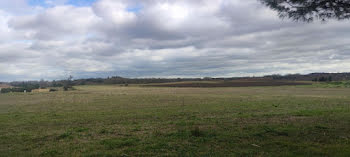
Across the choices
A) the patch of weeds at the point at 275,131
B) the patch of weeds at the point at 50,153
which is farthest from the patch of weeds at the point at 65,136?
the patch of weeds at the point at 275,131

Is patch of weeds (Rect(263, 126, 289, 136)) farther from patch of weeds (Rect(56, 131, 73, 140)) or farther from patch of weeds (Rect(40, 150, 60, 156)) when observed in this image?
patch of weeds (Rect(56, 131, 73, 140))

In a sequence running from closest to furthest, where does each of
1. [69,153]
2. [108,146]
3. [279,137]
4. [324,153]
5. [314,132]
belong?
[324,153] → [69,153] → [108,146] → [279,137] → [314,132]

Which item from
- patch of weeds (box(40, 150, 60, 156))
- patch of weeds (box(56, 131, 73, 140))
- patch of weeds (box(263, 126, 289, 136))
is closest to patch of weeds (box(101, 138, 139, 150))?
patch of weeds (box(40, 150, 60, 156))

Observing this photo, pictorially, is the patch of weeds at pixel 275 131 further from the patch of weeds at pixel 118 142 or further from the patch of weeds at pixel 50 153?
the patch of weeds at pixel 50 153

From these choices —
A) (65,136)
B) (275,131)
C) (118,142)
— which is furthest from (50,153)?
(275,131)

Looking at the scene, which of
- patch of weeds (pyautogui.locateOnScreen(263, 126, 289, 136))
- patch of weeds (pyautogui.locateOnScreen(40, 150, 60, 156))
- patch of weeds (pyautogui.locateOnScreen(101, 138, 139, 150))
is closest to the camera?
patch of weeds (pyautogui.locateOnScreen(40, 150, 60, 156))

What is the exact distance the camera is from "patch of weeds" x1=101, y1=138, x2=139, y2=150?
8.02 metres

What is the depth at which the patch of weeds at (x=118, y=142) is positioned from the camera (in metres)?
8.02

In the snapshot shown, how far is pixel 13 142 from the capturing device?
30.0ft

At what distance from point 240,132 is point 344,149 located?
3.45 meters

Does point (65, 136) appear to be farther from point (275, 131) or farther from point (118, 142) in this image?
point (275, 131)

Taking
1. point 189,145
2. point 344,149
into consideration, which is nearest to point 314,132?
point 344,149

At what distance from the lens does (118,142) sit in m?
8.43

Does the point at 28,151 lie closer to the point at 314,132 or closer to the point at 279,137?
the point at 279,137
